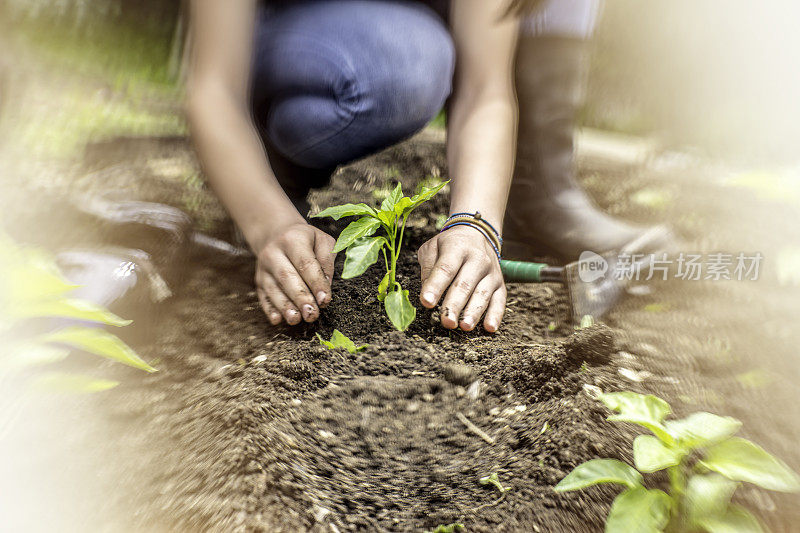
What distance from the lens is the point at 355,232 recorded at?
1.01 metres

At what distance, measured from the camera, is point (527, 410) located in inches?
36.5

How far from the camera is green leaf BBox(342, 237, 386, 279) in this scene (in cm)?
98


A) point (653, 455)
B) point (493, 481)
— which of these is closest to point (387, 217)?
point (493, 481)

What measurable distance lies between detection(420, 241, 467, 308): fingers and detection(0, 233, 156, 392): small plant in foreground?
53 cm

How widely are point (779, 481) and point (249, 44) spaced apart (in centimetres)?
124

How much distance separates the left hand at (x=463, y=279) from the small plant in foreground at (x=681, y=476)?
15.9 inches

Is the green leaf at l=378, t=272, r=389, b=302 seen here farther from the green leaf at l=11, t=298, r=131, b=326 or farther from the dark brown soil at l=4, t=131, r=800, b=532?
the green leaf at l=11, t=298, r=131, b=326

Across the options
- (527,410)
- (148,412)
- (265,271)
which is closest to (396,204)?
(265,271)

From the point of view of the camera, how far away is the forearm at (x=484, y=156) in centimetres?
120

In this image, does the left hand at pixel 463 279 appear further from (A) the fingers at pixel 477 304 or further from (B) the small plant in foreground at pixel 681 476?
(B) the small plant in foreground at pixel 681 476

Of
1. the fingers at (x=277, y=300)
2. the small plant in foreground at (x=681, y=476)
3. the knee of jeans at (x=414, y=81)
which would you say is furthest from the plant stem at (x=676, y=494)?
the knee of jeans at (x=414, y=81)

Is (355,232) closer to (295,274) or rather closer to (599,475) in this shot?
(295,274)

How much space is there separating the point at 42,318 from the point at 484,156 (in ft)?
3.07

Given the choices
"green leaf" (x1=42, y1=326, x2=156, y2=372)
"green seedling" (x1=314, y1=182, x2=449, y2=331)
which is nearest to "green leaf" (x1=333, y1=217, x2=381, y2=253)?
"green seedling" (x1=314, y1=182, x2=449, y2=331)
